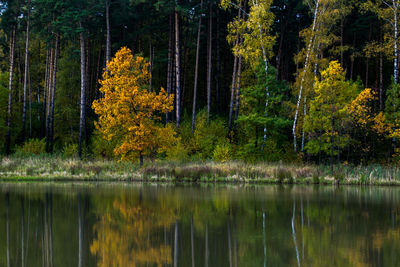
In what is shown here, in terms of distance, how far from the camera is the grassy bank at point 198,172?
31062 millimetres

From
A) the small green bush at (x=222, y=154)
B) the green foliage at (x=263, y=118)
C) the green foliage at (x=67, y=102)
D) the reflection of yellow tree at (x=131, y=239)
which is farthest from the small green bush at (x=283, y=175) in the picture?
the green foliage at (x=67, y=102)

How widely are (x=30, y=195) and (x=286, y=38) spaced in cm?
3827

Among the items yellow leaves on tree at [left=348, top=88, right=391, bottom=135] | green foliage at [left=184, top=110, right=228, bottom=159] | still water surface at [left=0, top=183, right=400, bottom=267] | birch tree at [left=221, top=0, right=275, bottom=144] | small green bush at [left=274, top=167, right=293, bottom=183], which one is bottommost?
small green bush at [left=274, top=167, right=293, bottom=183]

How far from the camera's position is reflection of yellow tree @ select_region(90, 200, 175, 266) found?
966cm

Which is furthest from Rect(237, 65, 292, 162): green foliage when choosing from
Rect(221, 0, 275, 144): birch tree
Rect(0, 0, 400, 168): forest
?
Rect(221, 0, 275, 144): birch tree

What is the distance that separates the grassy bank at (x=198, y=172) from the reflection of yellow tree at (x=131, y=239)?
1540cm

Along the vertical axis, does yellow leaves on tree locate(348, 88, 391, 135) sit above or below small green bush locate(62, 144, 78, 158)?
above

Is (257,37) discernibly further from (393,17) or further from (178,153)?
(178,153)

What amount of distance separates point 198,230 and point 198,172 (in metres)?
19.7

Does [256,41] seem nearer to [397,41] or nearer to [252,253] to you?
[397,41]

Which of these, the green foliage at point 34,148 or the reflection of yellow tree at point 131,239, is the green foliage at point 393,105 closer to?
the reflection of yellow tree at point 131,239

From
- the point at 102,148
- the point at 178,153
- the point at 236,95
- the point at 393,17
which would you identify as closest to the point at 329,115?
the point at 236,95

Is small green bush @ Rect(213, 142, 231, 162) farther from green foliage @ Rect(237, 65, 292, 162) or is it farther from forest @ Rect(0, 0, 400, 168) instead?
green foliage @ Rect(237, 65, 292, 162)

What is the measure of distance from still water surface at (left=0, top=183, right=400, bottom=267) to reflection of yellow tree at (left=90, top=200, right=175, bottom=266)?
23 millimetres
